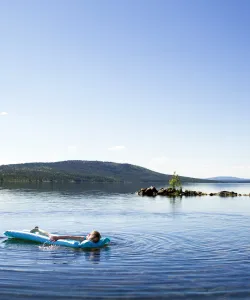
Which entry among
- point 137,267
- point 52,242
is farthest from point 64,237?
point 137,267

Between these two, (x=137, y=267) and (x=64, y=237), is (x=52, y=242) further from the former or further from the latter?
(x=137, y=267)

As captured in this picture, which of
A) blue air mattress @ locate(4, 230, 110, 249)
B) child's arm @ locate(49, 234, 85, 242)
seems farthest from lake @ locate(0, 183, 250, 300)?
child's arm @ locate(49, 234, 85, 242)

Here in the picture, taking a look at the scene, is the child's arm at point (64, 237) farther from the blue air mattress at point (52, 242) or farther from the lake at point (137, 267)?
the lake at point (137, 267)

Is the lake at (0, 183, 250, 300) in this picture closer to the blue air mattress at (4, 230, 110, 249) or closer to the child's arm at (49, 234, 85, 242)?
the blue air mattress at (4, 230, 110, 249)

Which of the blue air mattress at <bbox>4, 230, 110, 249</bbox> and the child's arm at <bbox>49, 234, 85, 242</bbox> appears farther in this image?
the child's arm at <bbox>49, 234, 85, 242</bbox>

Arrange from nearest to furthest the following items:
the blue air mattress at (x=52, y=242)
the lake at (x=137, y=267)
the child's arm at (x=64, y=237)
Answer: the lake at (x=137, y=267)
the blue air mattress at (x=52, y=242)
the child's arm at (x=64, y=237)

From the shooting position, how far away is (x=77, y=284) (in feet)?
62.5

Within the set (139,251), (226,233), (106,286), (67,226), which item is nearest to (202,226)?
(226,233)

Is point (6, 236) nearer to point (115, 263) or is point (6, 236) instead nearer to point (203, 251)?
point (115, 263)

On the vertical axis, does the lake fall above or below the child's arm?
below

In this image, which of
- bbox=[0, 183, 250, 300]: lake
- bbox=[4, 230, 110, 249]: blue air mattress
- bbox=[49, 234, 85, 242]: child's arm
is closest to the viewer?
bbox=[0, 183, 250, 300]: lake

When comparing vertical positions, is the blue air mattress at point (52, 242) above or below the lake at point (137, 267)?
above

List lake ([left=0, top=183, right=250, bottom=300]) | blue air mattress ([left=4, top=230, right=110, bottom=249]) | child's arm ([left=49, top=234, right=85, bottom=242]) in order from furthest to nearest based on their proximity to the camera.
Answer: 1. child's arm ([left=49, top=234, right=85, bottom=242])
2. blue air mattress ([left=4, top=230, right=110, bottom=249])
3. lake ([left=0, top=183, right=250, bottom=300])

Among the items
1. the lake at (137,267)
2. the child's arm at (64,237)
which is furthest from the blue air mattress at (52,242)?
the lake at (137,267)
